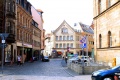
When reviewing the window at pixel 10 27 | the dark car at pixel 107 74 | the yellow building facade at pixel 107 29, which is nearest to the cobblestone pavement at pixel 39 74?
the dark car at pixel 107 74

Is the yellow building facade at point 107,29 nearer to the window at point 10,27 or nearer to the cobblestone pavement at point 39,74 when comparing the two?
the cobblestone pavement at point 39,74

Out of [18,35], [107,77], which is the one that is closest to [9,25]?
[18,35]

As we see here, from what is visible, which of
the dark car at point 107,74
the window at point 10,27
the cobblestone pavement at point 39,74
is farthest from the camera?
the window at point 10,27

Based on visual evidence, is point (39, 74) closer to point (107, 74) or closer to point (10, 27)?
point (107, 74)

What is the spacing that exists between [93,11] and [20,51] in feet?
67.9

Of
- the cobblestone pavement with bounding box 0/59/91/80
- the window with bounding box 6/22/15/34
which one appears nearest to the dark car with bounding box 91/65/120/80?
the cobblestone pavement with bounding box 0/59/91/80

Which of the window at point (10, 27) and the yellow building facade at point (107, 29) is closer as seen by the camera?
the yellow building facade at point (107, 29)

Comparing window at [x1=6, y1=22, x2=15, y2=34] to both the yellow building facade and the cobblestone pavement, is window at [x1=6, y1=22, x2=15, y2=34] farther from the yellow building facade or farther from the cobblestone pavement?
the yellow building facade

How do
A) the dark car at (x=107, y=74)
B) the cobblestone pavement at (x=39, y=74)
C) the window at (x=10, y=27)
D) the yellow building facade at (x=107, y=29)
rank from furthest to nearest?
the window at (x=10, y=27) → the yellow building facade at (x=107, y=29) → the cobblestone pavement at (x=39, y=74) → the dark car at (x=107, y=74)

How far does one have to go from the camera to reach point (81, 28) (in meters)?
113

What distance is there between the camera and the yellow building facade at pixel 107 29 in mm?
29702

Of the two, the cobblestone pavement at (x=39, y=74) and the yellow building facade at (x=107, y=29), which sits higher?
the yellow building facade at (x=107, y=29)

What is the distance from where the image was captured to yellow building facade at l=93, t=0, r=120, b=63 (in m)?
29.7

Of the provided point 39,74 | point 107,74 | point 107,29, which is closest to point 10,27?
point 107,29
